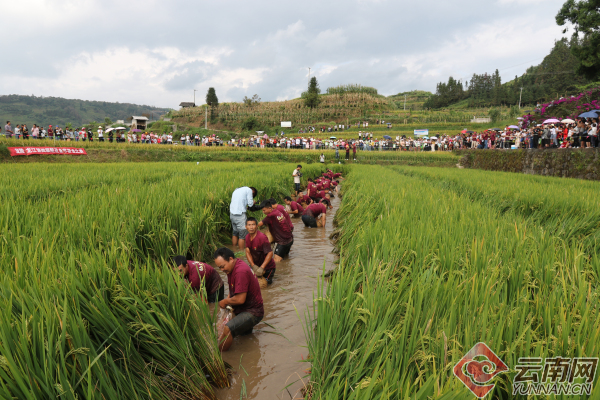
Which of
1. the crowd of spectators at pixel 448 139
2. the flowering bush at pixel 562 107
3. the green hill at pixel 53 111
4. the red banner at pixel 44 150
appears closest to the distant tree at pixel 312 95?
the crowd of spectators at pixel 448 139

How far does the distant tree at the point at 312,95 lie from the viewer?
6103 cm

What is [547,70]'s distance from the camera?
256 feet

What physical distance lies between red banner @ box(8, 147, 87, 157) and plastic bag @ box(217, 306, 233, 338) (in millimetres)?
20456

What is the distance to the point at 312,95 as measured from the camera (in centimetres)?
6084

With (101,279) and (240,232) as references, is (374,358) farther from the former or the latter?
(240,232)

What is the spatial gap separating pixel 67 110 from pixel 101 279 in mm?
181084

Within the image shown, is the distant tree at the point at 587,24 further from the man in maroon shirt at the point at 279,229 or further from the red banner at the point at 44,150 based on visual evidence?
the red banner at the point at 44,150

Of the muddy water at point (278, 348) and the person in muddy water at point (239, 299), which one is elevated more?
the person in muddy water at point (239, 299)

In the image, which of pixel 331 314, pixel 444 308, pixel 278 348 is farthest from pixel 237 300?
pixel 444 308

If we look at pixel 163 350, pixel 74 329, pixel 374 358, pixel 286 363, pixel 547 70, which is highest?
pixel 547 70

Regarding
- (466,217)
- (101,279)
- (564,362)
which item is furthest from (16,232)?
(466,217)

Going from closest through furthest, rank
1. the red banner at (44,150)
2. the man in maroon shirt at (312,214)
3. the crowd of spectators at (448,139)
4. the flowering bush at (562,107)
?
the man in maroon shirt at (312,214), the crowd of spectators at (448,139), the red banner at (44,150), the flowering bush at (562,107)

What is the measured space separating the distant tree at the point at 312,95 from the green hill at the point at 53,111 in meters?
84.5

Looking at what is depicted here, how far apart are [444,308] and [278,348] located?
5.80 feet
